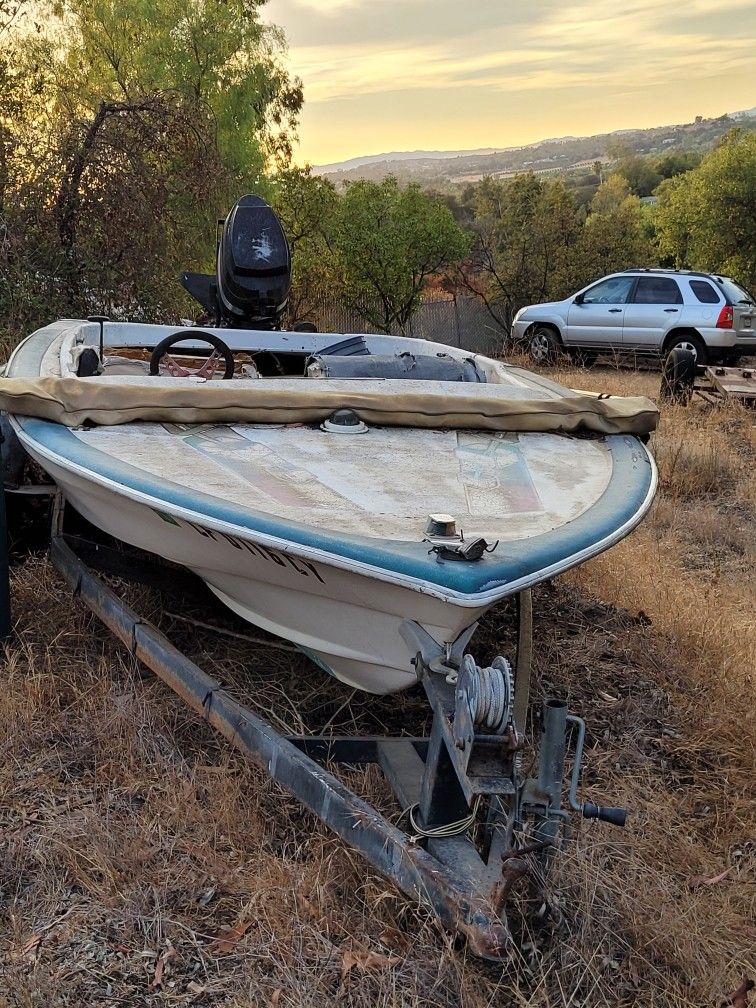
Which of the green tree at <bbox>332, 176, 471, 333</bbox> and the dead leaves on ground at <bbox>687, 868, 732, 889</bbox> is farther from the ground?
the green tree at <bbox>332, 176, 471, 333</bbox>

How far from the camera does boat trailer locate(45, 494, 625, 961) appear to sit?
2139 mm

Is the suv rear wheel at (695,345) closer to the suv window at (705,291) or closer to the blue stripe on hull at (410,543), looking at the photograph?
the suv window at (705,291)

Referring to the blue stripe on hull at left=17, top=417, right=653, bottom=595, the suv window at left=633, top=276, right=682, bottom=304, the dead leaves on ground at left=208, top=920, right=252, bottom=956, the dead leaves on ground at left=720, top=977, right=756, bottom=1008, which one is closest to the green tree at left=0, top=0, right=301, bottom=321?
the suv window at left=633, top=276, right=682, bottom=304

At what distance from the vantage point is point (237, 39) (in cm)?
1748

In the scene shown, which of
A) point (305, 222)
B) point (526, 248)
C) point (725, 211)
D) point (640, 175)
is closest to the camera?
point (305, 222)

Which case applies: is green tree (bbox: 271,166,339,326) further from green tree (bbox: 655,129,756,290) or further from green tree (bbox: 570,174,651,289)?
green tree (bbox: 655,129,756,290)

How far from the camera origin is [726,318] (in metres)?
13.1

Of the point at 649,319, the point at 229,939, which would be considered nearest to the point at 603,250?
the point at 649,319

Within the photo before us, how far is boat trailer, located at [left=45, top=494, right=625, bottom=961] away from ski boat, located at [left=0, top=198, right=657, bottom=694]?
19 centimetres

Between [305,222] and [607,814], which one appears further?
[305,222]

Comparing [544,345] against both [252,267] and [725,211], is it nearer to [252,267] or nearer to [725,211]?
[725,211]

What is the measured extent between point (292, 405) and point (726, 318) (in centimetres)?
1088

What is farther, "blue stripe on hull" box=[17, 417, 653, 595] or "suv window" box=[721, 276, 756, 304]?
"suv window" box=[721, 276, 756, 304]

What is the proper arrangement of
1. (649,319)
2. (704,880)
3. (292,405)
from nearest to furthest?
(704,880), (292,405), (649,319)
